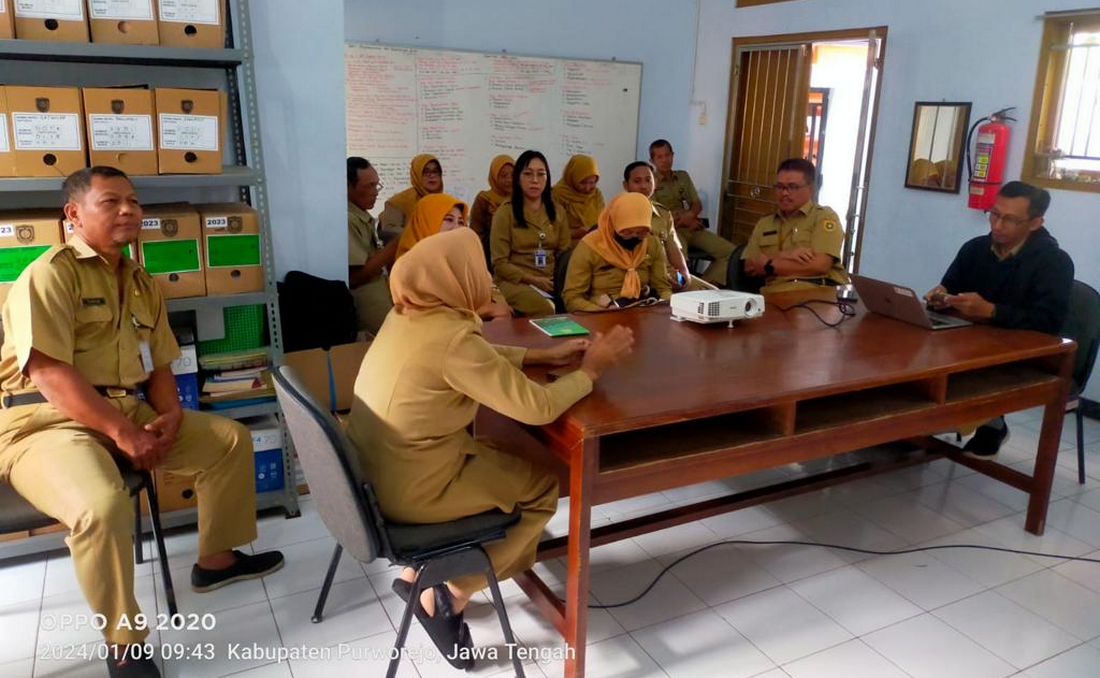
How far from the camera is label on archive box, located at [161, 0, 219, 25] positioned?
2436 mm

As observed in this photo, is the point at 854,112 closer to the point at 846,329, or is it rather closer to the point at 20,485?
the point at 846,329

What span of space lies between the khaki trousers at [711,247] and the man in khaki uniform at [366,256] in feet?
8.25

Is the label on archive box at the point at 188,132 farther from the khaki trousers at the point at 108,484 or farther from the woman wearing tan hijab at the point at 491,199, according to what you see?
the woman wearing tan hijab at the point at 491,199

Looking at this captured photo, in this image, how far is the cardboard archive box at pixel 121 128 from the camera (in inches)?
93.9

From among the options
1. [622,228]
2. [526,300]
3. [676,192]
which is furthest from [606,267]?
[676,192]

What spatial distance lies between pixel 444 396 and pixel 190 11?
61.1 inches

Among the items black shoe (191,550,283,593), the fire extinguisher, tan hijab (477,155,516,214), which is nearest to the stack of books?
black shoe (191,550,283,593)

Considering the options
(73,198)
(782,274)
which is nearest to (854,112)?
(782,274)

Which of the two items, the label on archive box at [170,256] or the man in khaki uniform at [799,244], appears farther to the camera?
the man in khaki uniform at [799,244]

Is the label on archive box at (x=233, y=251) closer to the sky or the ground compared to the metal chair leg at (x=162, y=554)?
closer to the sky

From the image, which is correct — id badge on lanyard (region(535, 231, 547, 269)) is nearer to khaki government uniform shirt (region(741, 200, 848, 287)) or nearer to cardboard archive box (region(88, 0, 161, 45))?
khaki government uniform shirt (region(741, 200, 848, 287))

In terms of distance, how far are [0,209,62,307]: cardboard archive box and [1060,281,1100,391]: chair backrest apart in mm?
3582

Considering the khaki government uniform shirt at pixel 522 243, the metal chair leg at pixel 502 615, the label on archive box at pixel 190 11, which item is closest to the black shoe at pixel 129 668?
the metal chair leg at pixel 502 615

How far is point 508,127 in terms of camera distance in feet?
19.1
